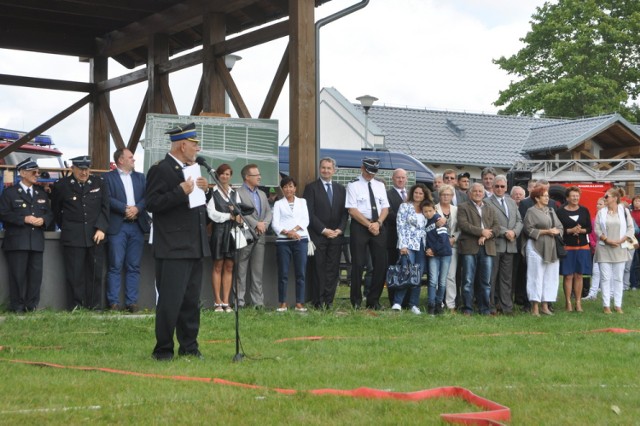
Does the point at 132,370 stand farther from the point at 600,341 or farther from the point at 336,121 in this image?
the point at 336,121

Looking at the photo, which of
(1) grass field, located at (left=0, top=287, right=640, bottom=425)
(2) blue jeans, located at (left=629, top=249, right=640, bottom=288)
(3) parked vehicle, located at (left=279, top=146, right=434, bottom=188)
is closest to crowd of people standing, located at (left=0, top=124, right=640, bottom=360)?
(1) grass field, located at (left=0, top=287, right=640, bottom=425)

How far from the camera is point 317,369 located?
28.8ft

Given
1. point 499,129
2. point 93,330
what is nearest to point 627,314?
point 93,330

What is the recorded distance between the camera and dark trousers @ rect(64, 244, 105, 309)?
44.0ft

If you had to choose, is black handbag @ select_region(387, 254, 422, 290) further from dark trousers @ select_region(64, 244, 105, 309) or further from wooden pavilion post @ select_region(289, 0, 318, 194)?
dark trousers @ select_region(64, 244, 105, 309)

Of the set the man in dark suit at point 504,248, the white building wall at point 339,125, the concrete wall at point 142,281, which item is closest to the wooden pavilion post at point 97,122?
the concrete wall at point 142,281

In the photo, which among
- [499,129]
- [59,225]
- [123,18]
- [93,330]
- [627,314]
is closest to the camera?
[93,330]

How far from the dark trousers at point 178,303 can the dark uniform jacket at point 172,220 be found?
105mm

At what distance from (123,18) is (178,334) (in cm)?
980

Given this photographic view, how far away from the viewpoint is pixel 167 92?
18078mm

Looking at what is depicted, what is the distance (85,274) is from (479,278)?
18.7 feet

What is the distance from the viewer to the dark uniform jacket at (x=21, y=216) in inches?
512

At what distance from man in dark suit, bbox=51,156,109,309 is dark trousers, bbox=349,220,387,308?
3574mm

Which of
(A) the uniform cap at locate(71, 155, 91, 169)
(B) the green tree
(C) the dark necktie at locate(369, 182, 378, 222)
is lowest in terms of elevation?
(C) the dark necktie at locate(369, 182, 378, 222)
